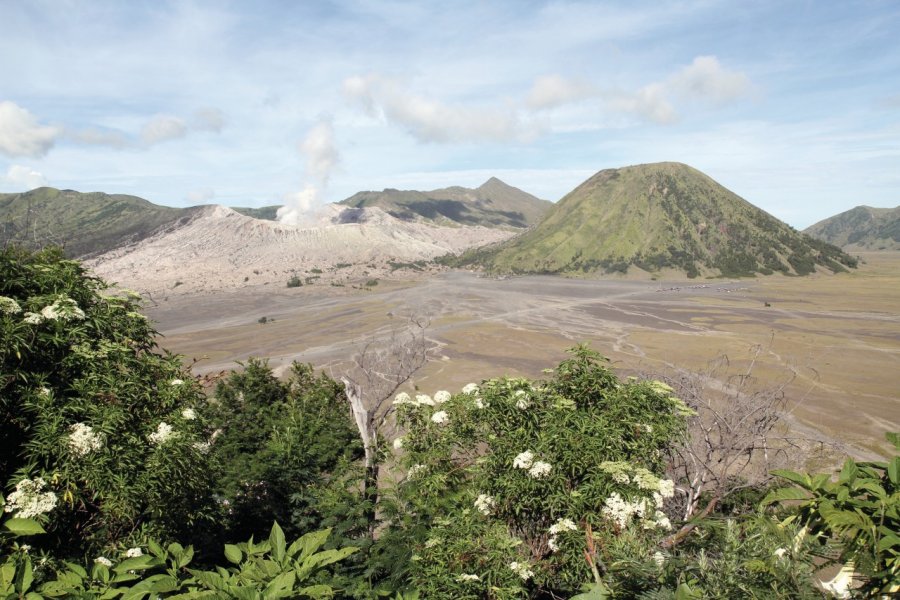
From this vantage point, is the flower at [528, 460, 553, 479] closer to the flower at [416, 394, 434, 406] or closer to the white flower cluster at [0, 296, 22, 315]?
the flower at [416, 394, 434, 406]

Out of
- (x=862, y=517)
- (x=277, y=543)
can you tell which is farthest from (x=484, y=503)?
(x=862, y=517)

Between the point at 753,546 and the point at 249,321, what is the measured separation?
77.8 metres

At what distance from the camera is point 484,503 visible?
6629 mm

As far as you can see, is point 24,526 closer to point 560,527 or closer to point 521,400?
point 560,527

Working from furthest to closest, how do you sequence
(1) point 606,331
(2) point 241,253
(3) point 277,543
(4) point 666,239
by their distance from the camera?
(4) point 666,239 → (2) point 241,253 → (1) point 606,331 → (3) point 277,543

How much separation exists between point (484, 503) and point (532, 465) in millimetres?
879

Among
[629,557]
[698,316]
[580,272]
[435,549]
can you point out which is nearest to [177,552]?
[629,557]

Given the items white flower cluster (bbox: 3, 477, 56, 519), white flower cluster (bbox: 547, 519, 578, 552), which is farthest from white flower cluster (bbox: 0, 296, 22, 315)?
white flower cluster (bbox: 547, 519, 578, 552)

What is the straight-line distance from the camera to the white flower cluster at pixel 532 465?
21.0ft

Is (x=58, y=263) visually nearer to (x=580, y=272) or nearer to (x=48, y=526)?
(x=48, y=526)

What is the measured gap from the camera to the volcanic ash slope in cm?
11850

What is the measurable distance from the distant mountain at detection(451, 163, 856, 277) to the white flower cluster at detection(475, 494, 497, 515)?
496 feet

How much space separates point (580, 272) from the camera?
502ft

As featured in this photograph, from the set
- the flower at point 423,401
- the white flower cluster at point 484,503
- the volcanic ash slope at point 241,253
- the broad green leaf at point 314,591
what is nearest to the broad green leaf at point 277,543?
the broad green leaf at point 314,591
